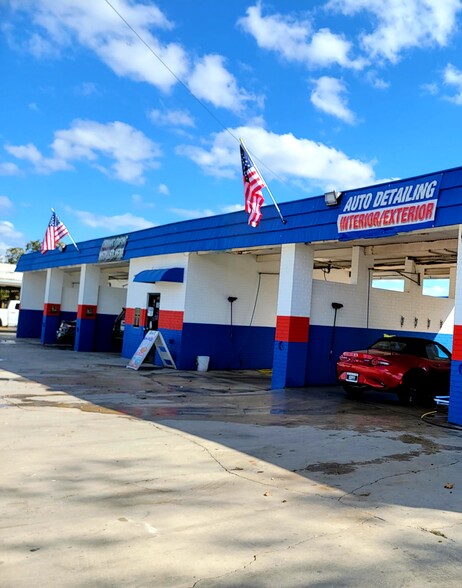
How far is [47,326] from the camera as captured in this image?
26938 millimetres

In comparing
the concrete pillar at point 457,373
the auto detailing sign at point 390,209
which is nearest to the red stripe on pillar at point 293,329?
the auto detailing sign at point 390,209

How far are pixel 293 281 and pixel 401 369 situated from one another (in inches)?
141

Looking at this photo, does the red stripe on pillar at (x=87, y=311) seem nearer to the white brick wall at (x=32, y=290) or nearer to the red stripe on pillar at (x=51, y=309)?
the red stripe on pillar at (x=51, y=309)

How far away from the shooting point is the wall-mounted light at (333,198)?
1190 cm

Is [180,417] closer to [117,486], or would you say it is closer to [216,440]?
[216,440]

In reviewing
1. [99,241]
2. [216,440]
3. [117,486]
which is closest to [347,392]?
[216,440]

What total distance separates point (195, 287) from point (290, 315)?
191 inches

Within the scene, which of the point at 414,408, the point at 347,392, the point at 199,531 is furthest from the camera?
the point at 347,392

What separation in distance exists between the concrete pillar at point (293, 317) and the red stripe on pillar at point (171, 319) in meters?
4.50

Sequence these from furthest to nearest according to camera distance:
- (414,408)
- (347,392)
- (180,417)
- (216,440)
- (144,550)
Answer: (347,392), (414,408), (180,417), (216,440), (144,550)

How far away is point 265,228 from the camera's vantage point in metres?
14.1

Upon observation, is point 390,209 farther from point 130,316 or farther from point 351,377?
point 130,316

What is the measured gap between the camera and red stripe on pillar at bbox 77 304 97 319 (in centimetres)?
2358

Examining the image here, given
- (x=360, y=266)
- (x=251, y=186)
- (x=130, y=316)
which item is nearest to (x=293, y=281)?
(x=251, y=186)
